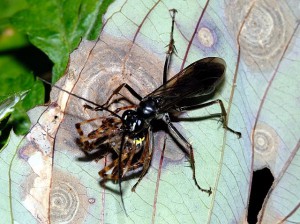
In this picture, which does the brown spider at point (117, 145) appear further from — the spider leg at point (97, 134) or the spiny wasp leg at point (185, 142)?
the spiny wasp leg at point (185, 142)

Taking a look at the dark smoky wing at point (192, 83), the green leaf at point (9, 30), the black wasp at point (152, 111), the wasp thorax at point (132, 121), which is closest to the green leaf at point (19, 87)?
the green leaf at point (9, 30)

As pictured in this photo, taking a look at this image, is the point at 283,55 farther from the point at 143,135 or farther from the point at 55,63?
the point at 55,63

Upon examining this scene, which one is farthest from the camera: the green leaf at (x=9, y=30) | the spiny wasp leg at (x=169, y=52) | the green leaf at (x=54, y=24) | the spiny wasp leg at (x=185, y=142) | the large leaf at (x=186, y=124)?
the green leaf at (x=9, y=30)

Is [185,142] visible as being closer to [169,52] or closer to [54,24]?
[169,52]

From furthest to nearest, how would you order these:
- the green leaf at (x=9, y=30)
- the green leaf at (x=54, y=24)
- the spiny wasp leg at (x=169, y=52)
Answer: the green leaf at (x=9, y=30), the green leaf at (x=54, y=24), the spiny wasp leg at (x=169, y=52)

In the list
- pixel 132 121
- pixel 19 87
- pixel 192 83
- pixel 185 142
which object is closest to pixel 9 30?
pixel 19 87
